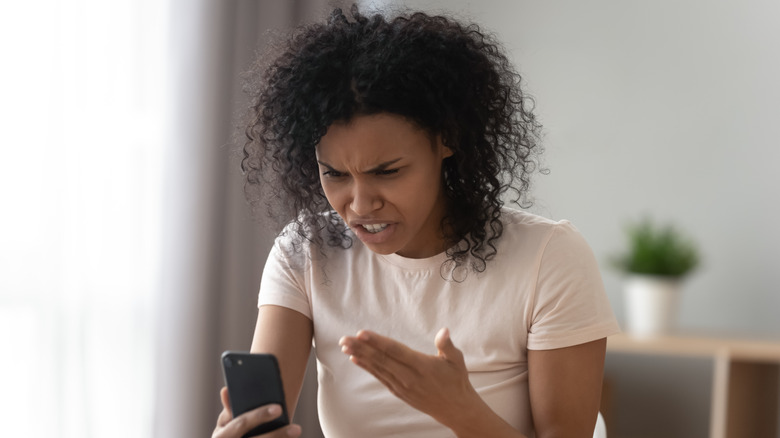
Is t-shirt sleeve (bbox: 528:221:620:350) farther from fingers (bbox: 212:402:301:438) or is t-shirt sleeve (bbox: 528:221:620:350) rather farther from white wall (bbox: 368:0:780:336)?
white wall (bbox: 368:0:780:336)

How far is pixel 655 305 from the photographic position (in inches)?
119

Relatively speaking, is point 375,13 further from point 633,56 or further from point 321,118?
point 633,56

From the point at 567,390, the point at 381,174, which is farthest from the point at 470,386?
the point at 381,174

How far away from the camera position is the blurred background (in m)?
2.07

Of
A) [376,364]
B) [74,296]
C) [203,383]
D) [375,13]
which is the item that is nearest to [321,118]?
[375,13]

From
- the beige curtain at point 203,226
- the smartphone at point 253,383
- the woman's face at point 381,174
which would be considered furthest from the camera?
the beige curtain at point 203,226

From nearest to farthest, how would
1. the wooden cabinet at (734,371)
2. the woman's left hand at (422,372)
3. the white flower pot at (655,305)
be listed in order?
the woman's left hand at (422,372)
the wooden cabinet at (734,371)
the white flower pot at (655,305)

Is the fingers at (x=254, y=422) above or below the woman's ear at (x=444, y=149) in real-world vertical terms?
below

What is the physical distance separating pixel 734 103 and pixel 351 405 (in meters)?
2.35

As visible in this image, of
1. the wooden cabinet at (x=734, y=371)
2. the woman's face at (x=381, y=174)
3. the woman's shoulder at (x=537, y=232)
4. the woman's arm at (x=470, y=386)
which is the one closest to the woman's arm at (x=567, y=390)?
the woman's arm at (x=470, y=386)

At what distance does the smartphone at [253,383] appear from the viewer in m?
1.24

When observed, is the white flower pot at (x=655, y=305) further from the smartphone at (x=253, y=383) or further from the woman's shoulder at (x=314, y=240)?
the smartphone at (x=253, y=383)

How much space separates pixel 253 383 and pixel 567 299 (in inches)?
20.5

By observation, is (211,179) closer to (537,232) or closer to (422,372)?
(537,232)
